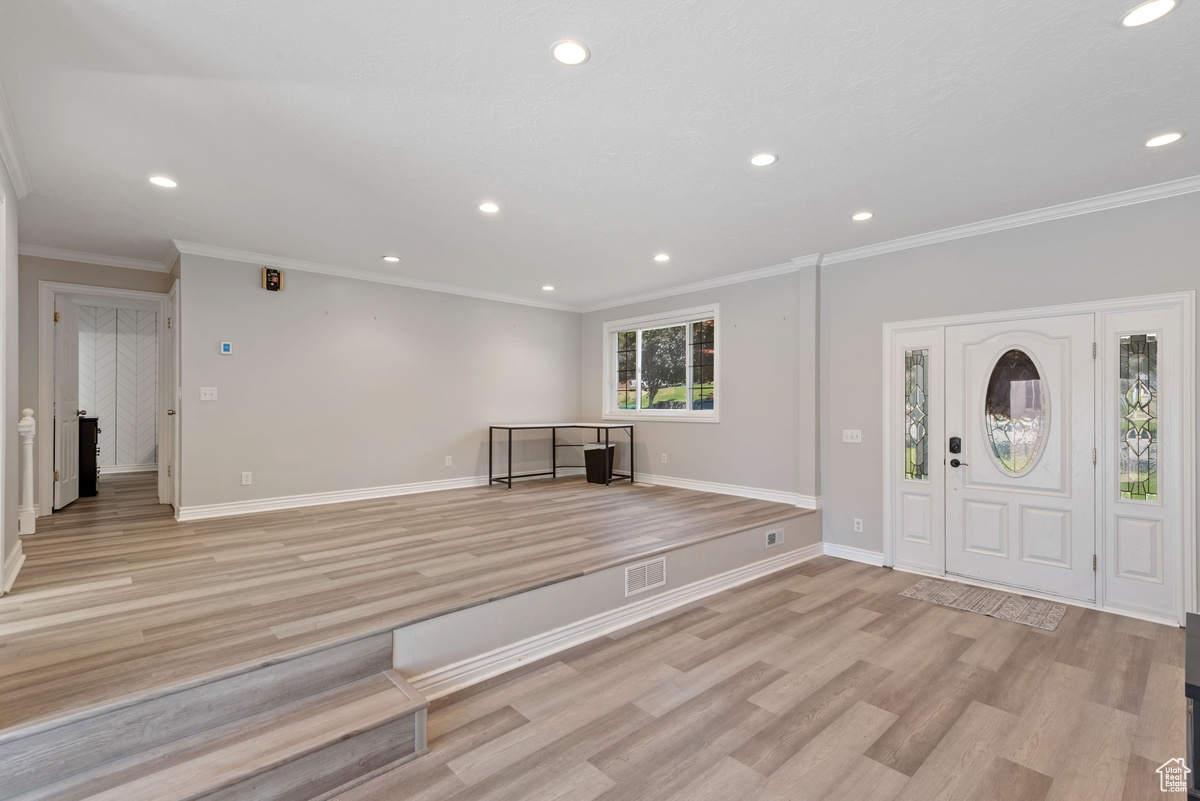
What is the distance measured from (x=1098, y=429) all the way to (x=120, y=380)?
36.4 ft

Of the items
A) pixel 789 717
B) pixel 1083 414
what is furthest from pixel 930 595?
pixel 789 717

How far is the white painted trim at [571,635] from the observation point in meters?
2.53

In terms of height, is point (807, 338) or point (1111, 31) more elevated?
point (1111, 31)

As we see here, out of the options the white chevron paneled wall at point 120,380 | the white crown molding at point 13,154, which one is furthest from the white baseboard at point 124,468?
the white crown molding at point 13,154

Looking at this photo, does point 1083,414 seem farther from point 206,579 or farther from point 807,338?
point 206,579

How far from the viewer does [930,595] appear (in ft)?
12.4

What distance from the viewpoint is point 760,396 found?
213 inches

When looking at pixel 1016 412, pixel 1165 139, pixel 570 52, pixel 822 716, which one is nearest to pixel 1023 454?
pixel 1016 412

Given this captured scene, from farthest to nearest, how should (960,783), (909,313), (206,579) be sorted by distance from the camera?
(909,313) < (206,579) < (960,783)

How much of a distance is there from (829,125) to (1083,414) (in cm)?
265

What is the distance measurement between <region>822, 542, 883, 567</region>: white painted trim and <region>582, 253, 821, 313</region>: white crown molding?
2.49 m

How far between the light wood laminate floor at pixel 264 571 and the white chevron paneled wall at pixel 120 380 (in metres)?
2.83

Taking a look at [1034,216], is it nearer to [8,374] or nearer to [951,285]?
[951,285]

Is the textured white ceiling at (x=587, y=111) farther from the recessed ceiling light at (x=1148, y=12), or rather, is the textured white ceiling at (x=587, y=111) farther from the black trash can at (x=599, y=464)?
the black trash can at (x=599, y=464)
